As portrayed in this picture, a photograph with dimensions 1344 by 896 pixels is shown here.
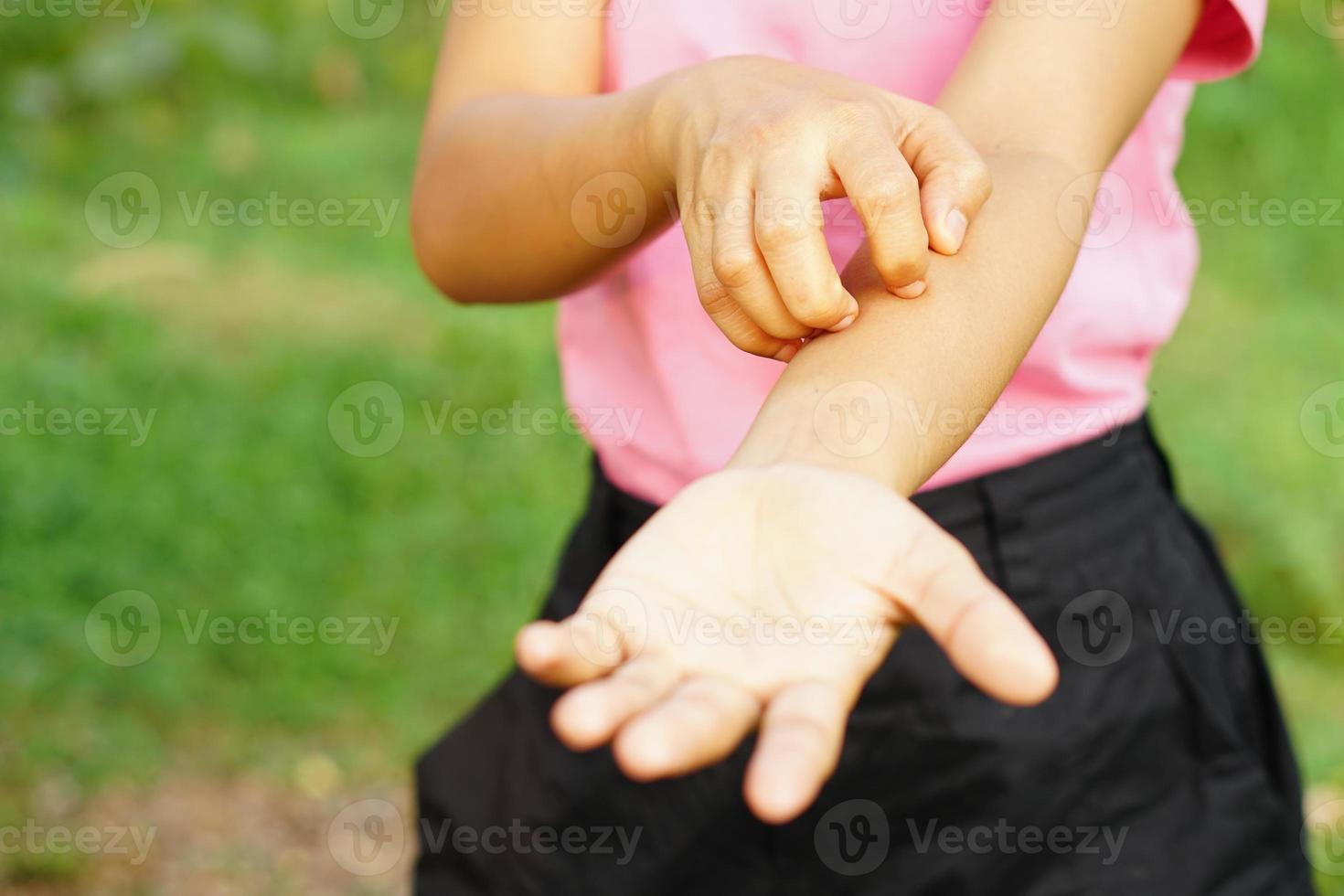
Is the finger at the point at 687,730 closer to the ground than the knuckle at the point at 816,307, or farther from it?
closer to the ground

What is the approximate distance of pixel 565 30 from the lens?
1.19 m

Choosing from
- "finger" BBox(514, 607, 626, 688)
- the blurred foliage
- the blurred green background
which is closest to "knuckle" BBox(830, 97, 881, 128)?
"finger" BBox(514, 607, 626, 688)

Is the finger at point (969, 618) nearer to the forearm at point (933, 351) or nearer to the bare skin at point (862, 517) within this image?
the bare skin at point (862, 517)

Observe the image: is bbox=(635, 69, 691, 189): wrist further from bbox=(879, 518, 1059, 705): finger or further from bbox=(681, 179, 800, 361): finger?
bbox=(879, 518, 1059, 705): finger

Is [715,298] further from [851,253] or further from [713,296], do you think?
[851,253]

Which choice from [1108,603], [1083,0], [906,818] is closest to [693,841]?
[906,818]

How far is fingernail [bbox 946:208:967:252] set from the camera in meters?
0.88

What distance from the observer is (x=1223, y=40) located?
3.75ft

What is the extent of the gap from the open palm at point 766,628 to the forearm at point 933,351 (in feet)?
0.18

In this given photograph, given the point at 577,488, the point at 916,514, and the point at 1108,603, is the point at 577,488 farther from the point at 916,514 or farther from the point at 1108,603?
the point at 916,514

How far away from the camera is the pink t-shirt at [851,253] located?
1.12 metres

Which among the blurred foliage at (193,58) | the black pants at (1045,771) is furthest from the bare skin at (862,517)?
the blurred foliage at (193,58)

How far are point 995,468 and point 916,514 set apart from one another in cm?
39

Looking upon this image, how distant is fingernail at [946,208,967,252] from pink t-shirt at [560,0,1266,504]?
243mm
